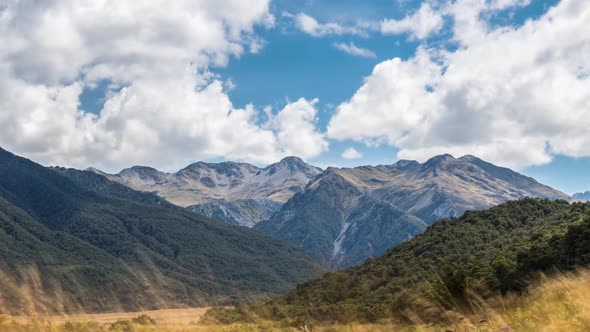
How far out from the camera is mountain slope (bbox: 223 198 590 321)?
5878 cm

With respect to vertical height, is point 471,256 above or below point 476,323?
above

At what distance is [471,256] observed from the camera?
100 metres

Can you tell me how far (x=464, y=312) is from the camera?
14.8m

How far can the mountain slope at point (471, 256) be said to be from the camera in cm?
5878

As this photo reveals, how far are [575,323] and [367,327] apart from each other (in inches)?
203

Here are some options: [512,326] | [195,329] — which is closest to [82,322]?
[195,329]

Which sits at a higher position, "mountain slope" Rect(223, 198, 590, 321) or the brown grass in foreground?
"mountain slope" Rect(223, 198, 590, 321)

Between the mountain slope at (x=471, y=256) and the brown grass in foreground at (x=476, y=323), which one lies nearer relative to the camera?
the brown grass in foreground at (x=476, y=323)

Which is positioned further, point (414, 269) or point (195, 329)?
point (414, 269)

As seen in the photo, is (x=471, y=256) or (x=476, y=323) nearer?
(x=476, y=323)

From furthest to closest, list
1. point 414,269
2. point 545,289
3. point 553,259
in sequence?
1. point 414,269
2. point 553,259
3. point 545,289

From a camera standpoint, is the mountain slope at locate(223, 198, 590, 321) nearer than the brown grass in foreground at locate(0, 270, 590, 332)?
No

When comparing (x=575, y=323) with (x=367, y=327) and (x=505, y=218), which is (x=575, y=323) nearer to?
(x=367, y=327)

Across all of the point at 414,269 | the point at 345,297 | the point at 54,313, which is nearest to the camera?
the point at 54,313
